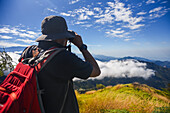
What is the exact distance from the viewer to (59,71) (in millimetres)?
1391

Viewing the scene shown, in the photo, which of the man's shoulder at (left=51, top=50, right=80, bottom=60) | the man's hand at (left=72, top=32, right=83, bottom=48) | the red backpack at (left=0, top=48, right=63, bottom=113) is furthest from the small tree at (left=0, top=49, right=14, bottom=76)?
the man's shoulder at (left=51, top=50, right=80, bottom=60)

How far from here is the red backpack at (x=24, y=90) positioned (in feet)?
3.79

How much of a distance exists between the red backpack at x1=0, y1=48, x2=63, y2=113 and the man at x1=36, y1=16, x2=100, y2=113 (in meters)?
0.09

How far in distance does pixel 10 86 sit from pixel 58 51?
0.78 m

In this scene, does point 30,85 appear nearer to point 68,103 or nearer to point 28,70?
point 28,70

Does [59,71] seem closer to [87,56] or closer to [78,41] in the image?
[87,56]

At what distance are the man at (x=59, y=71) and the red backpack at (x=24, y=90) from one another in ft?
0.30

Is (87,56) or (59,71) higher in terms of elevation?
(87,56)

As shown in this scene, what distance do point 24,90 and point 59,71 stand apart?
0.46 m

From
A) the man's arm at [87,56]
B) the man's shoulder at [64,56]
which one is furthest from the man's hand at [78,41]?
the man's shoulder at [64,56]

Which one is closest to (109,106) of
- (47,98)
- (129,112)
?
(129,112)

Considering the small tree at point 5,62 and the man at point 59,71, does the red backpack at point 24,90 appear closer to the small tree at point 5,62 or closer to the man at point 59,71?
the man at point 59,71

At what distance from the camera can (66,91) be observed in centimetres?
164

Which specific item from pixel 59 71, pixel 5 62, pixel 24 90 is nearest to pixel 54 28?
pixel 59 71
